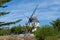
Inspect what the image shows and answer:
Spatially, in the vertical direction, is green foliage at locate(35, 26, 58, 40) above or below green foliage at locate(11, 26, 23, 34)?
above

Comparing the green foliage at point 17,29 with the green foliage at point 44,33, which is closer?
the green foliage at point 44,33

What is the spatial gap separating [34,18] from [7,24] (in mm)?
4514

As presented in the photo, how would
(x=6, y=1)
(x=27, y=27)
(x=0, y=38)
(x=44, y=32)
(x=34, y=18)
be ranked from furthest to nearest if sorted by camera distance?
1. (x=34, y=18)
2. (x=27, y=27)
3. (x=6, y=1)
4. (x=0, y=38)
5. (x=44, y=32)

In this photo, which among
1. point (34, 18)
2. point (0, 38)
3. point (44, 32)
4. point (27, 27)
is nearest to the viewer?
point (44, 32)

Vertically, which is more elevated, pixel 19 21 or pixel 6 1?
pixel 6 1

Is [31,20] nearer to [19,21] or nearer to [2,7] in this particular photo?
[19,21]

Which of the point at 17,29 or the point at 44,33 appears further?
the point at 17,29

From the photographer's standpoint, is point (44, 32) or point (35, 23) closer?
point (44, 32)

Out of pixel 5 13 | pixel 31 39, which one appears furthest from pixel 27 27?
pixel 31 39

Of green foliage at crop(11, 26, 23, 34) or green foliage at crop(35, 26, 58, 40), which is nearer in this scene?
green foliage at crop(35, 26, 58, 40)

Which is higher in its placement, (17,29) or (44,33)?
(44,33)

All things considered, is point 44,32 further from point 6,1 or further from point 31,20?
point 31,20

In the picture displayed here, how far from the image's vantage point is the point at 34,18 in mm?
32938

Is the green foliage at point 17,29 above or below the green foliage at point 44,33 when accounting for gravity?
below
